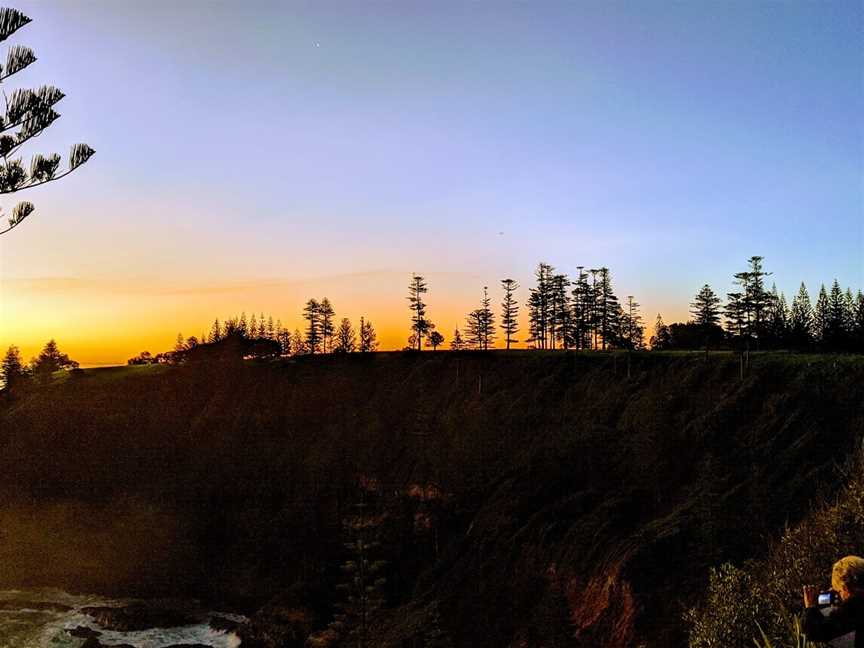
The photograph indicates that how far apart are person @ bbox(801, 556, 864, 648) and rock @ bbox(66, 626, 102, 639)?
4683 cm

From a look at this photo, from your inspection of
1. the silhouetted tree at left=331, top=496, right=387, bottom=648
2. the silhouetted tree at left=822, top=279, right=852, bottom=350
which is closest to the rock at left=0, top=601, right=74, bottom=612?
the silhouetted tree at left=331, top=496, right=387, bottom=648

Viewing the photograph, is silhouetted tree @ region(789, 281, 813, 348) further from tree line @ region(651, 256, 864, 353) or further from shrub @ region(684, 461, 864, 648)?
shrub @ region(684, 461, 864, 648)

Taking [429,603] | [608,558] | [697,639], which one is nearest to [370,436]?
[429,603]

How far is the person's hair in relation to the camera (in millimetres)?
4953

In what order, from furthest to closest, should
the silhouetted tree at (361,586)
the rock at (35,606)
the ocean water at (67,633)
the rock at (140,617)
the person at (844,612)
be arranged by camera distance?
the rock at (35,606) < the rock at (140,617) < the ocean water at (67,633) < the silhouetted tree at (361,586) < the person at (844,612)

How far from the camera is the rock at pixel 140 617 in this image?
4259cm

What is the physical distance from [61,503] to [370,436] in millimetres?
34633

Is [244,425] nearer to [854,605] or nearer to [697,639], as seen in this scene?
[697,639]

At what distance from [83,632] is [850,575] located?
48554 millimetres

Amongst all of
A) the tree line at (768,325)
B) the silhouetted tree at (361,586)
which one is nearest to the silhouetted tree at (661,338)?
the tree line at (768,325)

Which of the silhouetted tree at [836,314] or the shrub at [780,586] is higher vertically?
the silhouetted tree at [836,314]

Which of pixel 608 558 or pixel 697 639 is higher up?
pixel 697 639

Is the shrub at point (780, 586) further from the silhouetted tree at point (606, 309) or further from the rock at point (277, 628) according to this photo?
the silhouetted tree at point (606, 309)

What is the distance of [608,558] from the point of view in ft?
113
